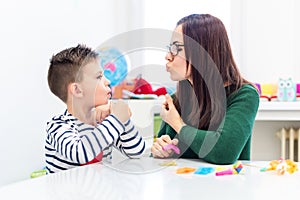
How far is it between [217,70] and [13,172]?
1089 mm

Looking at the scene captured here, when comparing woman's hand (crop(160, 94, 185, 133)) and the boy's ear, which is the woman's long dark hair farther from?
the boy's ear

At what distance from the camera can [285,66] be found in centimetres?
239

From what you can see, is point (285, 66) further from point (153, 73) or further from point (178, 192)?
point (178, 192)

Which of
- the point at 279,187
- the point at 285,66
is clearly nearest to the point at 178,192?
the point at 279,187

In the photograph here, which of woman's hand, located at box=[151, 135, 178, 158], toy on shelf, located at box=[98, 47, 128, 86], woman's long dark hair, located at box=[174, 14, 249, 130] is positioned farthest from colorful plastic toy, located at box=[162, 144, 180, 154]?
toy on shelf, located at box=[98, 47, 128, 86]

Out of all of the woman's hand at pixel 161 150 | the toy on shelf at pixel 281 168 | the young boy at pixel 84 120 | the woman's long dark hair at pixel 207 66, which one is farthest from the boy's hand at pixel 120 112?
the toy on shelf at pixel 281 168

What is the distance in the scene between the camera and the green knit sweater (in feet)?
3.36

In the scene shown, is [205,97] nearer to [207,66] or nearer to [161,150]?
[207,66]

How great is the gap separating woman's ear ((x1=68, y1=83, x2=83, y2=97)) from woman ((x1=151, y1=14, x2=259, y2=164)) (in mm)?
238

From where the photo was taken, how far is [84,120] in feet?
3.59

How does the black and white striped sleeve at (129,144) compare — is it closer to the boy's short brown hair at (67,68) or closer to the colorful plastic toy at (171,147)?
the colorful plastic toy at (171,147)

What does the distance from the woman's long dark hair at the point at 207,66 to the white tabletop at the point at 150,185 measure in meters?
0.29

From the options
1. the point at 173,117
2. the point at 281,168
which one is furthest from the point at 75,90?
the point at 281,168

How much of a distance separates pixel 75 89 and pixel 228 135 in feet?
1.43
